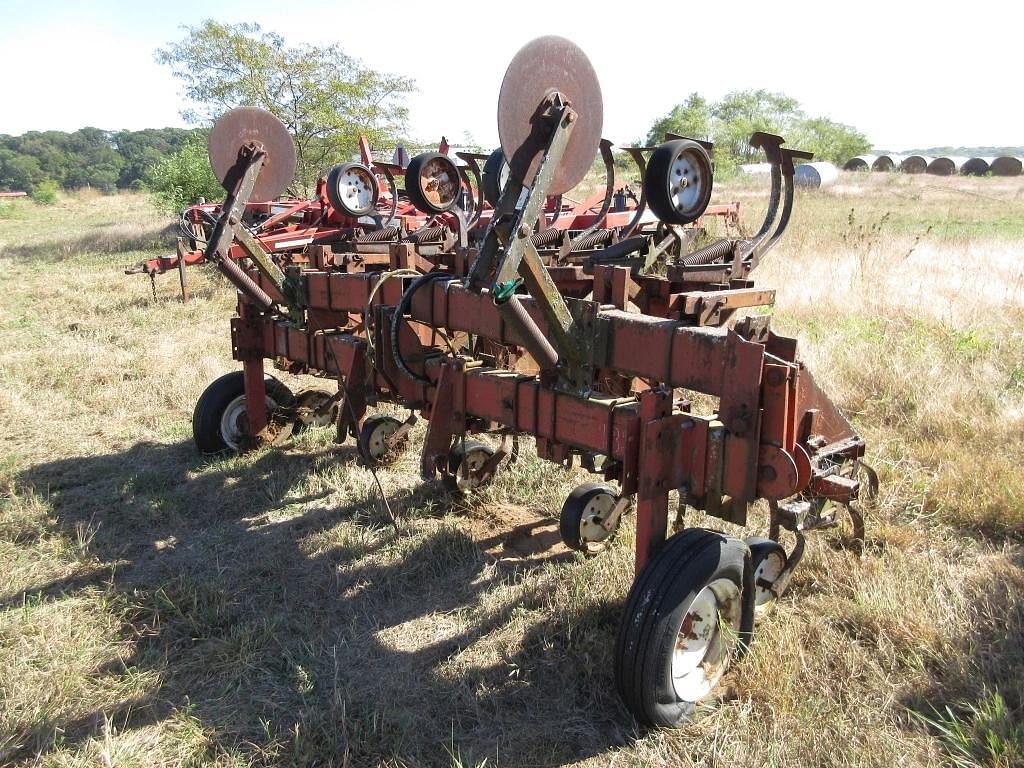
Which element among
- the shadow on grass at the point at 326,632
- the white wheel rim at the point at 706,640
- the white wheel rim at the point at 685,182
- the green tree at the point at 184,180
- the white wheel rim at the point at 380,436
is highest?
the green tree at the point at 184,180

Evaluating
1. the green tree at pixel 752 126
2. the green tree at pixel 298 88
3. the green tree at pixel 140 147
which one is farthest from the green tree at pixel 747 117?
the green tree at pixel 140 147

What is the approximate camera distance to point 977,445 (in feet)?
17.9

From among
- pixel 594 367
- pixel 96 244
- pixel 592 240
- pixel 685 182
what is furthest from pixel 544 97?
pixel 96 244

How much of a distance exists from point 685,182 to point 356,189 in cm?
475

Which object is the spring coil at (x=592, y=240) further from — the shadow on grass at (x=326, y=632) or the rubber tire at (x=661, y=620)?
the rubber tire at (x=661, y=620)

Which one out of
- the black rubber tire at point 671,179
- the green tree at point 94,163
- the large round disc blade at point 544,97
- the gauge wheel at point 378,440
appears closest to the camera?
the large round disc blade at point 544,97

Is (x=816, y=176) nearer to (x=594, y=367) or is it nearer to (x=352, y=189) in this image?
(x=352, y=189)

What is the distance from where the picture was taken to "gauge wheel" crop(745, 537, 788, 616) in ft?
11.7

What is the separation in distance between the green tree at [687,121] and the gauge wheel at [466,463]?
137 ft

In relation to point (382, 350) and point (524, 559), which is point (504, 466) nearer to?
point (524, 559)

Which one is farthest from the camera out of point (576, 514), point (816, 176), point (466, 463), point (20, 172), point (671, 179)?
point (20, 172)

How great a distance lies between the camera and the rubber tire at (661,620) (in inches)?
112

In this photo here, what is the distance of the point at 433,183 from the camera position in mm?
6336

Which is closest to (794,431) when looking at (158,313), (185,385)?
(185,385)
